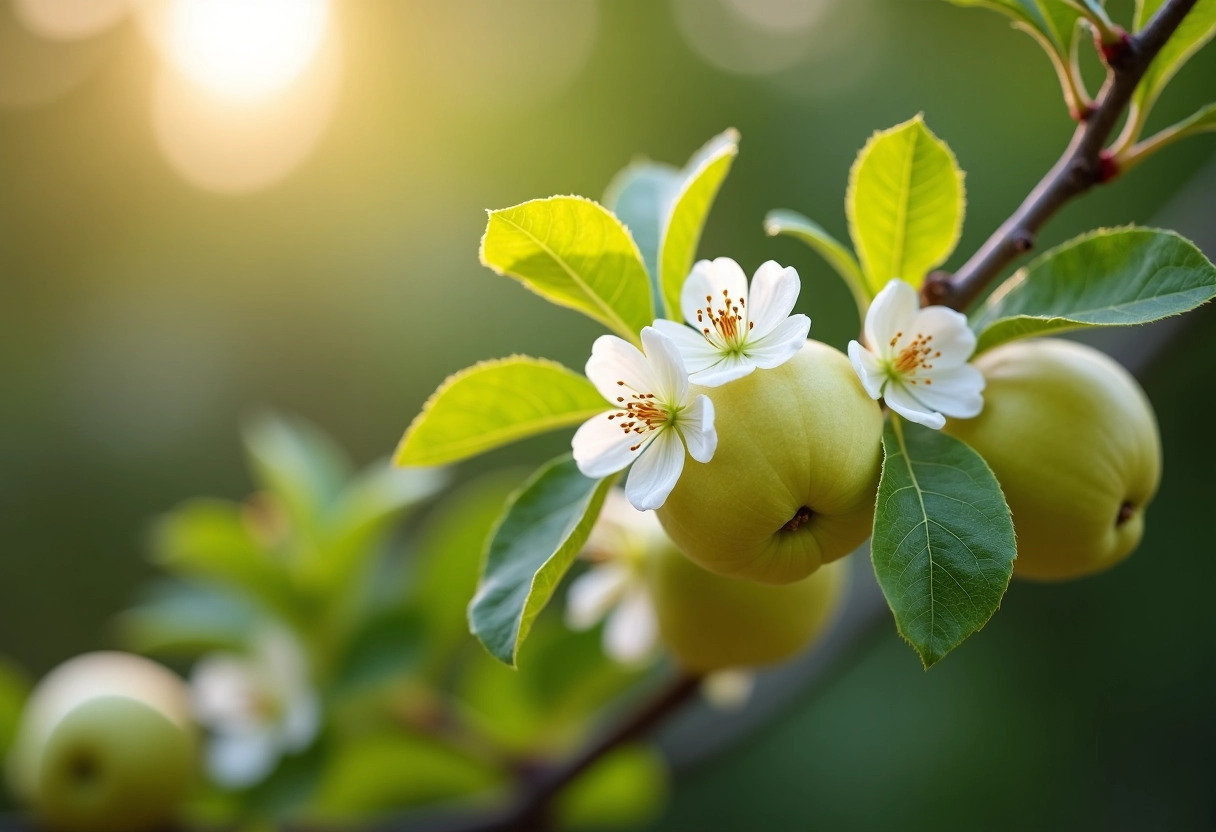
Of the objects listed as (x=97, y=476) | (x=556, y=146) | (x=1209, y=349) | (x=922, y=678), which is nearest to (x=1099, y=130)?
(x=1209, y=349)

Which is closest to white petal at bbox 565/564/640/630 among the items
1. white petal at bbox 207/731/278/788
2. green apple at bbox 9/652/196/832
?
white petal at bbox 207/731/278/788

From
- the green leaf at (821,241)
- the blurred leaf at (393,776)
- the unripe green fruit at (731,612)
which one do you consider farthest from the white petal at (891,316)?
the blurred leaf at (393,776)

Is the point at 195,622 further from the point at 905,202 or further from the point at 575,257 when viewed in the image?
the point at 905,202

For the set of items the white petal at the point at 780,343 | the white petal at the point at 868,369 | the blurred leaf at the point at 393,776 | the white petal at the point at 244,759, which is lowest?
the blurred leaf at the point at 393,776

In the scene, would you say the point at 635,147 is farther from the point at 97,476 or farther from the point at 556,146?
the point at 97,476

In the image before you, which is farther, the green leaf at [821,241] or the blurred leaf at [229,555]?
the blurred leaf at [229,555]

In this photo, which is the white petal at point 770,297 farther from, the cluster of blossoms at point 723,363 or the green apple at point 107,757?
the green apple at point 107,757

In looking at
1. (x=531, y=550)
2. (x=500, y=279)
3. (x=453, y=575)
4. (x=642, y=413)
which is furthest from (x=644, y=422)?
(x=500, y=279)
